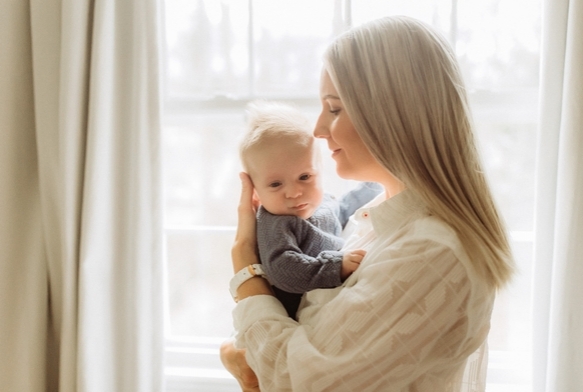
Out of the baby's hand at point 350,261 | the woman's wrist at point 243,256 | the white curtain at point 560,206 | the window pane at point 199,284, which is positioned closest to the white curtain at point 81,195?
the window pane at point 199,284

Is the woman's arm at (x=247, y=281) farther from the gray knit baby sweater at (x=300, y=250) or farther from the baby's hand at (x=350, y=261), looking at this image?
the baby's hand at (x=350, y=261)

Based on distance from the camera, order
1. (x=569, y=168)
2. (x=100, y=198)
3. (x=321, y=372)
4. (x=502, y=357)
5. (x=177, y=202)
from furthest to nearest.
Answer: (x=177, y=202) < (x=502, y=357) < (x=100, y=198) < (x=569, y=168) < (x=321, y=372)

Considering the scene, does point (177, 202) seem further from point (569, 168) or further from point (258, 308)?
point (569, 168)

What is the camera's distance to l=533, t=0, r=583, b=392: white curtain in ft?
4.43

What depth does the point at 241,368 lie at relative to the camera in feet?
4.17

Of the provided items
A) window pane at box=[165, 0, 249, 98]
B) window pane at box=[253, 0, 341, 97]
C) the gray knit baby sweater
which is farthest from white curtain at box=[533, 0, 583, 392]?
window pane at box=[165, 0, 249, 98]

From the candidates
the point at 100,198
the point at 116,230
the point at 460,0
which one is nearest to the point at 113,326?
the point at 116,230

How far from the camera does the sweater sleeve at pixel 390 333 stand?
100 cm

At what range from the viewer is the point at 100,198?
1.55 metres

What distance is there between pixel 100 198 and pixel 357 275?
2.81ft

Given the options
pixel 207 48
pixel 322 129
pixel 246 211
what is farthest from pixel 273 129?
pixel 207 48

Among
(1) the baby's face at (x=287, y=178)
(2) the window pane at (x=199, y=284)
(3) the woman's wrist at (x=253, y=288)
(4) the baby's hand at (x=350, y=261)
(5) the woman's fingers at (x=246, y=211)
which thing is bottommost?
(2) the window pane at (x=199, y=284)

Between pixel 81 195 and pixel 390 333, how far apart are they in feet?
3.45

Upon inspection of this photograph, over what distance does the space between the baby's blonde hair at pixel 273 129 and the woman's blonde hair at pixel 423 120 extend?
0.69 ft
